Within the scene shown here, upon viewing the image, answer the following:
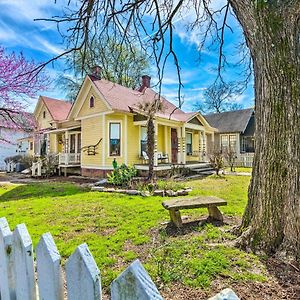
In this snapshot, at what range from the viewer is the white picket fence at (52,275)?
0.92 meters

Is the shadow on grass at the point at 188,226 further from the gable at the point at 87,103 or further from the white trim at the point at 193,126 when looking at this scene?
the white trim at the point at 193,126

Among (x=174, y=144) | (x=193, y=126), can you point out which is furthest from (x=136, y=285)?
(x=193, y=126)

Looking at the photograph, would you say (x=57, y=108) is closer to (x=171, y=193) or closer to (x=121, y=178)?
(x=121, y=178)

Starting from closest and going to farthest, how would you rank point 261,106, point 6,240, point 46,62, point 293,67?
1. point 6,240
2. point 293,67
3. point 261,106
4. point 46,62

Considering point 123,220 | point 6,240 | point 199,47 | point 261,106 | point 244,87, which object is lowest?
point 123,220

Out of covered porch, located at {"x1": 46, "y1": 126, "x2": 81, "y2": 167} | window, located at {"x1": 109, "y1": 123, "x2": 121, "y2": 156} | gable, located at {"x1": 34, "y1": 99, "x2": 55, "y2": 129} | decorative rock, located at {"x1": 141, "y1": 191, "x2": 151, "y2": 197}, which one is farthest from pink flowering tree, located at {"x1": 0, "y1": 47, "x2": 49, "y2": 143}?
gable, located at {"x1": 34, "y1": 99, "x2": 55, "y2": 129}

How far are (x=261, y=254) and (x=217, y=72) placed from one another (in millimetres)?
4382

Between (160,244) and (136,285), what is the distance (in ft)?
9.26

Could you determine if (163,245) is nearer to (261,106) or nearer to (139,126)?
(261,106)

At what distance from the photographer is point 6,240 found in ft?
5.44

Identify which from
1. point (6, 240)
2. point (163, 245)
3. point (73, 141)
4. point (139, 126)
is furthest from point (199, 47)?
point (73, 141)

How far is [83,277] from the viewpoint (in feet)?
3.67

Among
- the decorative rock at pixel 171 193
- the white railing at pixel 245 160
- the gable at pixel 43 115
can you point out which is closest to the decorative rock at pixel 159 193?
the decorative rock at pixel 171 193

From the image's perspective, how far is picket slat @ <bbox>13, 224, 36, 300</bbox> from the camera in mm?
1455
